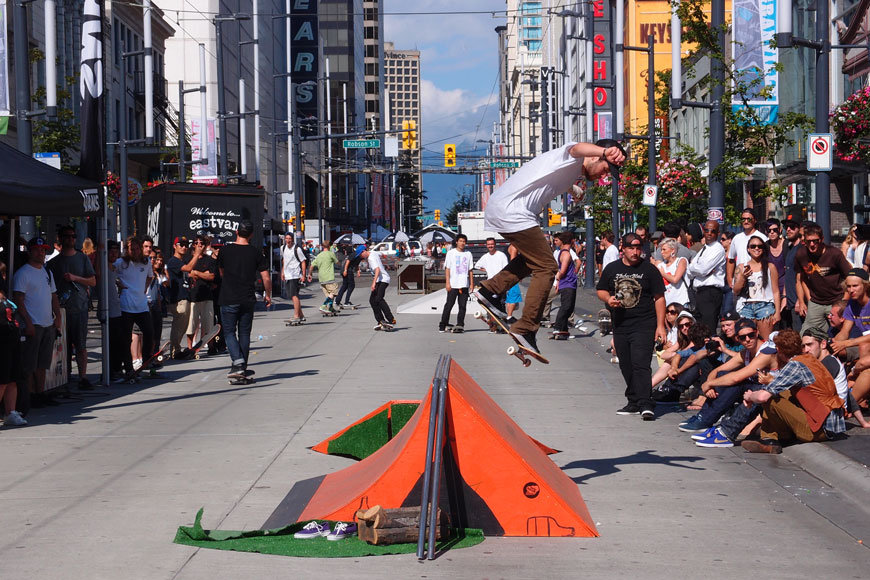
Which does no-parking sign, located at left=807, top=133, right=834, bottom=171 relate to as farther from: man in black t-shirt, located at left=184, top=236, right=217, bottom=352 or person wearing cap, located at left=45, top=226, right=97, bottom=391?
man in black t-shirt, located at left=184, top=236, right=217, bottom=352

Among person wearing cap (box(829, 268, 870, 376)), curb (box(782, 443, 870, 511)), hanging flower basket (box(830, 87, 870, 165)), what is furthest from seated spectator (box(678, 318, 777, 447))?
hanging flower basket (box(830, 87, 870, 165))

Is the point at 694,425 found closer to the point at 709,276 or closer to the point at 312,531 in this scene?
the point at 709,276

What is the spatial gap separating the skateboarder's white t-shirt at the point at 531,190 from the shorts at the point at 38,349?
18.7 ft

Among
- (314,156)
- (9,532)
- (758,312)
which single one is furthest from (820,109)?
(314,156)

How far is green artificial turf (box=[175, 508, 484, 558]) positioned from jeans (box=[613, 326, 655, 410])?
5.45 meters

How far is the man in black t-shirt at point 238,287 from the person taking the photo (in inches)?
569

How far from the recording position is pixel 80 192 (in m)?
13.2

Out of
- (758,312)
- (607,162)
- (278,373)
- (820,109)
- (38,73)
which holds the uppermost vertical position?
(38,73)

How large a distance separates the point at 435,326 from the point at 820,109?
1192 cm

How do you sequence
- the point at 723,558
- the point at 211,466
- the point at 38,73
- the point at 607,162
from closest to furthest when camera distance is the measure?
the point at 723,558 < the point at 607,162 < the point at 211,466 < the point at 38,73

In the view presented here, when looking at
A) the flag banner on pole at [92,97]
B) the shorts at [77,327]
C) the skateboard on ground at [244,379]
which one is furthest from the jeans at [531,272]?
the flag banner on pole at [92,97]

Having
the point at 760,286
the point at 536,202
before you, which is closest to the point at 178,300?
the point at 760,286

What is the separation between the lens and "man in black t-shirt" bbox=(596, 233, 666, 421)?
1171cm

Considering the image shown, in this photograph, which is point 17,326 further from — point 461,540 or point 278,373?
point 461,540
